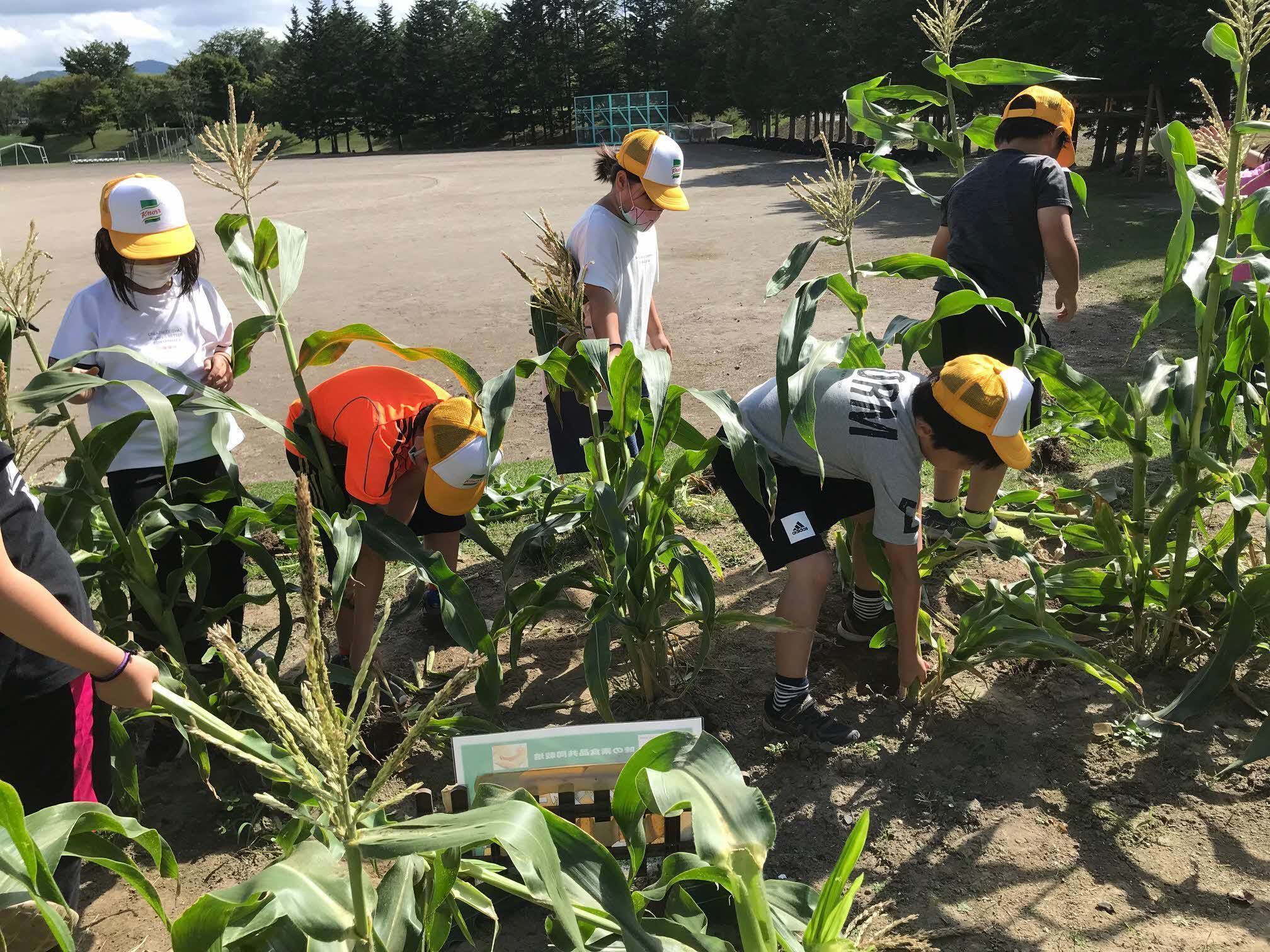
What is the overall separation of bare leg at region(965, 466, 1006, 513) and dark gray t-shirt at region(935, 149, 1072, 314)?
59cm

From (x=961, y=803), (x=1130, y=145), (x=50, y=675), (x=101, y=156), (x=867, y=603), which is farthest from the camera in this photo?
(x=101, y=156)

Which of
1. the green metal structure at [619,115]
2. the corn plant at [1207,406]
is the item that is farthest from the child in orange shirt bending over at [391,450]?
the green metal structure at [619,115]

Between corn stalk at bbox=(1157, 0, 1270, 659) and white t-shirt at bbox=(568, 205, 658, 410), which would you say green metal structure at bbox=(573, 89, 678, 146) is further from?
corn stalk at bbox=(1157, 0, 1270, 659)

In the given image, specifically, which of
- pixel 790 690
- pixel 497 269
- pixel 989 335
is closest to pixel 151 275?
pixel 790 690

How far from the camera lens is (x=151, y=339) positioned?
2.73m

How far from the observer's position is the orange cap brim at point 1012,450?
7.47ft

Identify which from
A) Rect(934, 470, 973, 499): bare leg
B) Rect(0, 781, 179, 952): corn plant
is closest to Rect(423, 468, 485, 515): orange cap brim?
Rect(0, 781, 179, 952): corn plant

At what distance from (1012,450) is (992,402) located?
4.6 inches

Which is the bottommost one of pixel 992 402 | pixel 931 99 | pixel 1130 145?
pixel 992 402

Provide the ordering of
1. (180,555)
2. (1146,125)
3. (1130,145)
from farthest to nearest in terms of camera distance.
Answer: (1130,145), (1146,125), (180,555)

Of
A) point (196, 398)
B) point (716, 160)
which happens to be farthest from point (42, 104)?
point (196, 398)

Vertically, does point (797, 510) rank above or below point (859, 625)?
above

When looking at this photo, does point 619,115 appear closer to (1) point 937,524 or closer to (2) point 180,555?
(1) point 937,524

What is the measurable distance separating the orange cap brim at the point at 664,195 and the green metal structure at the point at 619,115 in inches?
1270
